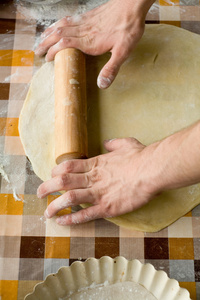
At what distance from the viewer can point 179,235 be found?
1.45 m

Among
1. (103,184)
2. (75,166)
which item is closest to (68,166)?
(75,166)

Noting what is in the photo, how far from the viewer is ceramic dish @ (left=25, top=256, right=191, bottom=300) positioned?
1242mm

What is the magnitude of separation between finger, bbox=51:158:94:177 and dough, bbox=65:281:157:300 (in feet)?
1.43

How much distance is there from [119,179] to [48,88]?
55 cm

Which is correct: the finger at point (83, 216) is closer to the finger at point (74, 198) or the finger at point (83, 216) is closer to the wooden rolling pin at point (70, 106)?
the finger at point (74, 198)

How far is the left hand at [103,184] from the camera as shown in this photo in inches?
51.5

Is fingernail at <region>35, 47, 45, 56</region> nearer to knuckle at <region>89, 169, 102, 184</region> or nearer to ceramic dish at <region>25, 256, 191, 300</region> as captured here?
knuckle at <region>89, 169, 102, 184</region>

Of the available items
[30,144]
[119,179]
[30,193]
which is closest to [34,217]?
[30,193]

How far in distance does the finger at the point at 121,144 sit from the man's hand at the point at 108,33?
9.0 inches

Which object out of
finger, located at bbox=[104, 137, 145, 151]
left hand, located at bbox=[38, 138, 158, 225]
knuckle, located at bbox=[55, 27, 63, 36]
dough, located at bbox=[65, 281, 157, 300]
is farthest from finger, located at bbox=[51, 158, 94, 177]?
knuckle, located at bbox=[55, 27, 63, 36]

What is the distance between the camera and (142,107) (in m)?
1.52

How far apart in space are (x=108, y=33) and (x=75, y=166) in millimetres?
588

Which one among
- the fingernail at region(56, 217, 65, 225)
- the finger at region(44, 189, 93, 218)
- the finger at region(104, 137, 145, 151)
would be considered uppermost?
the finger at region(104, 137, 145, 151)

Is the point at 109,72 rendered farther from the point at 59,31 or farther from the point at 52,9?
the point at 52,9
